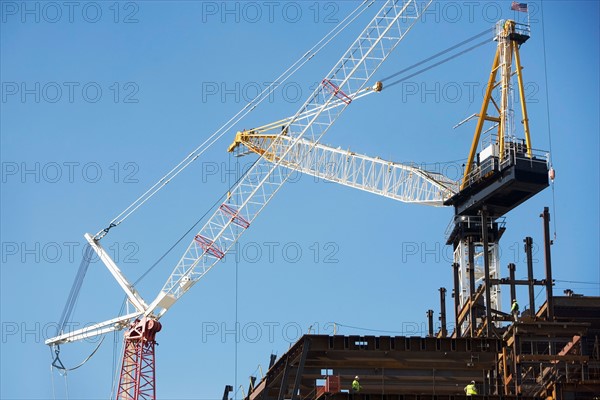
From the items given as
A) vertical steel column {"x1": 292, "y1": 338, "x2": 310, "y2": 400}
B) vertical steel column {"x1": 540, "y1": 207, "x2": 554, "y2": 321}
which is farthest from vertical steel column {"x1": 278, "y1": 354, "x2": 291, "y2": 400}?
vertical steel column {"x1": 540, "y1": 207, "x2": 554, "y2": 321}

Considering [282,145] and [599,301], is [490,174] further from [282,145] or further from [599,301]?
[282,145]

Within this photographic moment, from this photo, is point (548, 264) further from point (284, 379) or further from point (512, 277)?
point (284, 379)

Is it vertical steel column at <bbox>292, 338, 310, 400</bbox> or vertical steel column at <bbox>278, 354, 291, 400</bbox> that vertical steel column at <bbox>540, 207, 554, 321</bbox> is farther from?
vertical steel column at <bbox>278, 354, 291, 400</bbox>

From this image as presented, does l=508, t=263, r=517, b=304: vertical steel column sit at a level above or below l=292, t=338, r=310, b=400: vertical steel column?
above

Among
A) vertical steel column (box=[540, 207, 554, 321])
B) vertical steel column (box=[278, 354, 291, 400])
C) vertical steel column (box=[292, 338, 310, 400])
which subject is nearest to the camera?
vertical steel column (box=[292, 338, 310, 400])

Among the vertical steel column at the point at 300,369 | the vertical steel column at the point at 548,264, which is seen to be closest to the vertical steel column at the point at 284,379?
the vertical steel column at the point at 300,369

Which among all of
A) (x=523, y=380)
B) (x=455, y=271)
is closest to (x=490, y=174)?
(x=455, y=271)

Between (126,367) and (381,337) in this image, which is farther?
(126,367)

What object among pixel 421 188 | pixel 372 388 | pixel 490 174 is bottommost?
pixel 372 388

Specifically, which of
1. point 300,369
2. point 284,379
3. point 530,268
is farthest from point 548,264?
point 300,369

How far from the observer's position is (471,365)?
255 ft

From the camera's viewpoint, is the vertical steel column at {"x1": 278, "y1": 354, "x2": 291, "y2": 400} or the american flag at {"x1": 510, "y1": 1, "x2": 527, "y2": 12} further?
the american flag at {"x1": 510, "y1": 1, "x2": 527, "y2": 12}

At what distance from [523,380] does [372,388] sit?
8722mm

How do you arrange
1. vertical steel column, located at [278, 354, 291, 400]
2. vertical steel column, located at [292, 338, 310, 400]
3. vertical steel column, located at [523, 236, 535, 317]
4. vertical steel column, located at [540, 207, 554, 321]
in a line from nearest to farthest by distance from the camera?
vertical steel column, located at [292, 338, 310, 400] → vertical steel column, located at [278, 354, 291, 400] → vertical steel column, located at [540, 207, 554, 321] → vertical steel column, located at [523, 236, 535, 317]
